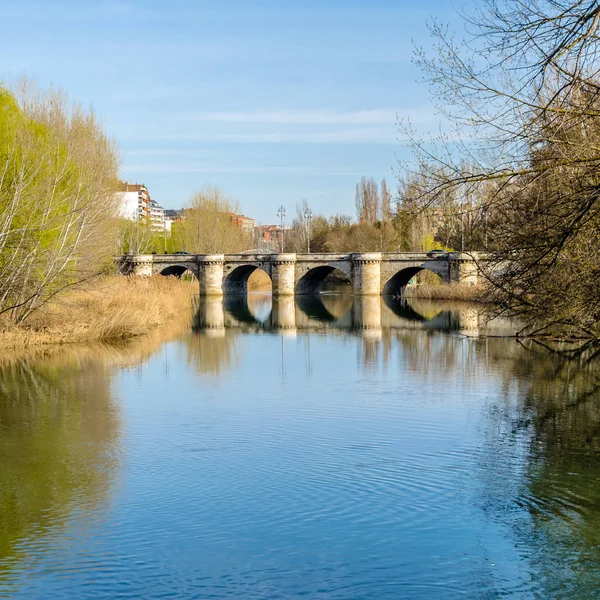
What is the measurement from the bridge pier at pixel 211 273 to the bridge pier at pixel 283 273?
429 centimetres

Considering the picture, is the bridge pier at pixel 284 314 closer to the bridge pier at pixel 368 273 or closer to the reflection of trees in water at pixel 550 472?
the bridge pier at pixel 368 273

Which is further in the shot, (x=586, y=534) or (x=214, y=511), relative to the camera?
(x=214, y=511)

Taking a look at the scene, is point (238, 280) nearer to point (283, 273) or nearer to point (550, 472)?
point (283, 273)

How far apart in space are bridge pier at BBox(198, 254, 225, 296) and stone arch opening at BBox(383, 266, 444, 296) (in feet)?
41.8

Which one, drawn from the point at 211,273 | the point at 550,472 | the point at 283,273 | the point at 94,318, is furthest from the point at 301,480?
the point at 211,273

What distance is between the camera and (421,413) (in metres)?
17.4

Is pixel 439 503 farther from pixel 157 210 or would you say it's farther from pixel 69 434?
pixel 157 210

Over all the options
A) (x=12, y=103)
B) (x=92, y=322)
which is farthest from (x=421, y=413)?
(x=12, y=103)

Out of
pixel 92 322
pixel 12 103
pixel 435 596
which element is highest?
pixel 12 103

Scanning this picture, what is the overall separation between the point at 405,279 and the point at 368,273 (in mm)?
5615

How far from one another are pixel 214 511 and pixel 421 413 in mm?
7037

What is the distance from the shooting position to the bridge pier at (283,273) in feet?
215

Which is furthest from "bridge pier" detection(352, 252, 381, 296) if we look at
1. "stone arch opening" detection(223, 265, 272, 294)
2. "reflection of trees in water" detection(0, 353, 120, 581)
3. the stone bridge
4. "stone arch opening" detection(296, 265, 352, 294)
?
"reflection of trees in water" detection(0, 353, 120, 581)

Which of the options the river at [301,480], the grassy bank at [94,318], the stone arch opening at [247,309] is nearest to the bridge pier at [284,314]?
the stone arch opening at [247,309]
